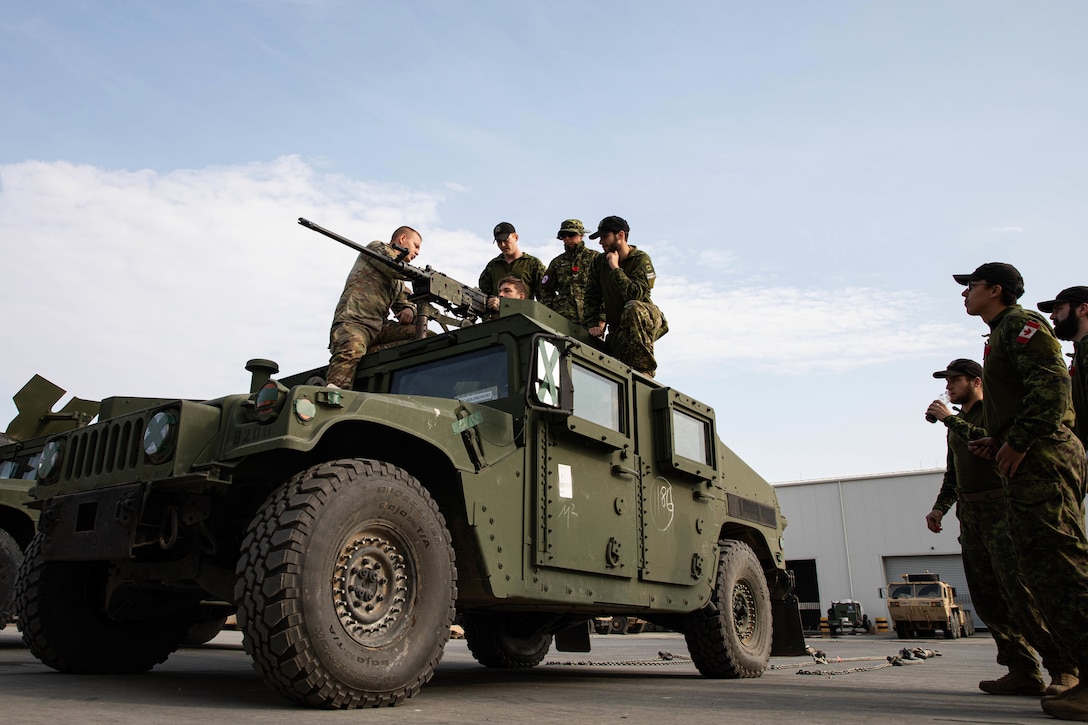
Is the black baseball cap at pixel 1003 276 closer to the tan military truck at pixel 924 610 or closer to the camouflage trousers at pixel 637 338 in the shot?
the camouflage trousers at pixel 637 338

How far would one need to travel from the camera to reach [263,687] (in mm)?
4391

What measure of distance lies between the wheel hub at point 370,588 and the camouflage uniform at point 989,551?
3030 mm

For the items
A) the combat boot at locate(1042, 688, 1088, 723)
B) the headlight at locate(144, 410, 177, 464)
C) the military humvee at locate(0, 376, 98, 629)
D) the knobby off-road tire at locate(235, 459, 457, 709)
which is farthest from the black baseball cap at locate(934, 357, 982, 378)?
the military humvee at locate(0, 376, 98, 629)

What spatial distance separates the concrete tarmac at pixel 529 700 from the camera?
3252 millimetres

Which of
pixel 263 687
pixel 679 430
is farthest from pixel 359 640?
pixel 679 430

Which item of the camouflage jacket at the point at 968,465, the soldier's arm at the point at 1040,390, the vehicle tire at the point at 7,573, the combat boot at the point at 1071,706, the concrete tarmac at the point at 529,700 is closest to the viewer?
the concrete tarmac at the point at 529,700

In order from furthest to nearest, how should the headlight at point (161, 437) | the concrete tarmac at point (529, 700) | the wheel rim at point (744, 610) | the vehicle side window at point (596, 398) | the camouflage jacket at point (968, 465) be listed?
the wheel rim at point (744, 610) < the vehicle side window at point (596, 398) < the camouflage jacket at point (968, 465) < the headlight at point (161, 437) < the concrete tarmac at point (529, 700)

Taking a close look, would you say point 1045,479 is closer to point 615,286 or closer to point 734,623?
point 734,623

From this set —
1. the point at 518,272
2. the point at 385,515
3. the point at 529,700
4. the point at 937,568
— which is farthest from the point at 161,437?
the point at 937,568

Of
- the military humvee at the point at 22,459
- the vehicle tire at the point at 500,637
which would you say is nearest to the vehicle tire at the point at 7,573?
the military humvee at the point at 22,459

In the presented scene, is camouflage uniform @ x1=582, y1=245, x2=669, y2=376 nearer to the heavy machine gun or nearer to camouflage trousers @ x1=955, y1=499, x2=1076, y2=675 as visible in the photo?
the heavy machine gun

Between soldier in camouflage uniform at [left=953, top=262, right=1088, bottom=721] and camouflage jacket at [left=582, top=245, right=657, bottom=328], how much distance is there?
3.14m

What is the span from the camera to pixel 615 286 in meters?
6.93

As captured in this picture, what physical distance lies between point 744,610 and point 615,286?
2748mm
